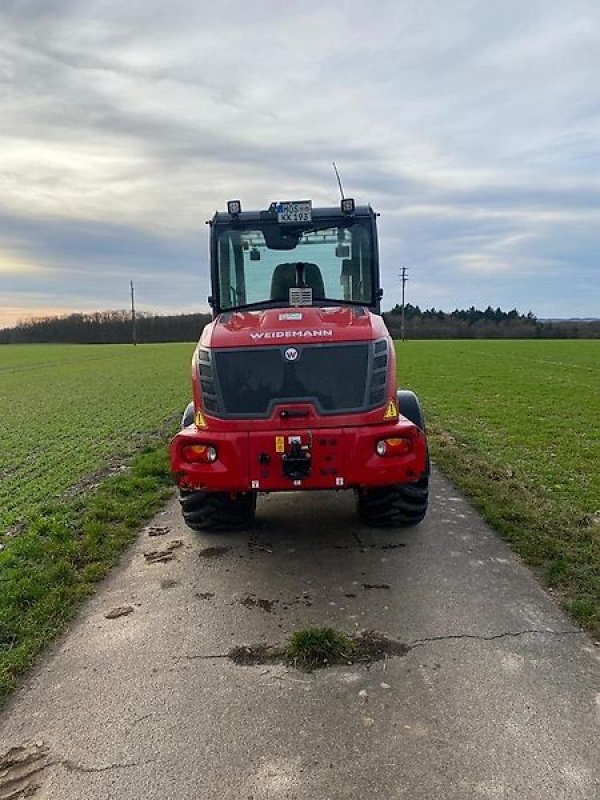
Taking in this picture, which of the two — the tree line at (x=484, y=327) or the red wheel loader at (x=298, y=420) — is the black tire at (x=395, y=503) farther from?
the tree line at (x=484, y=327)

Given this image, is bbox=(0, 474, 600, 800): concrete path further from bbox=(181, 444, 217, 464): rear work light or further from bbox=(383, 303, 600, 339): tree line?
bbox=(383, 303, 600, 339): tree line

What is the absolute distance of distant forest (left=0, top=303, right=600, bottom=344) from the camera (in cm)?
9281

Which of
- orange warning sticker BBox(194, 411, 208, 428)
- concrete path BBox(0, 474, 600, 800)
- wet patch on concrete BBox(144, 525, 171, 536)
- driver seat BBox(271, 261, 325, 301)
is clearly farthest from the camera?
driver seat BBox(271, 261, 325, 301)

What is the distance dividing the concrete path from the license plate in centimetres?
334

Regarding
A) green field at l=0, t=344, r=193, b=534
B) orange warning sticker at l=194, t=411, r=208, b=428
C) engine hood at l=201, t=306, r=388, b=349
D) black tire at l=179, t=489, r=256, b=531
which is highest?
engine hood at l=201, t=306, r=388, b=349

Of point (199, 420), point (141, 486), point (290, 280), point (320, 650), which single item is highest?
point (290, 280)

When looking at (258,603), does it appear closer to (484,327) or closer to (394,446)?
(394,446)

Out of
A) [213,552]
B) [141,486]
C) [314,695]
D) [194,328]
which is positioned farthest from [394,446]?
[194,328]

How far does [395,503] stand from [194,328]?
83.8 metres

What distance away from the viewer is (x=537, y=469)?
8.60 m

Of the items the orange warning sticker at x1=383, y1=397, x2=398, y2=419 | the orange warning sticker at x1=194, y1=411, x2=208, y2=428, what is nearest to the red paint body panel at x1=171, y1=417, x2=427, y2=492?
the orange warning sticker at x1=383, y1=397, x2=398, y2=419

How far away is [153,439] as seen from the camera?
39.7 ft

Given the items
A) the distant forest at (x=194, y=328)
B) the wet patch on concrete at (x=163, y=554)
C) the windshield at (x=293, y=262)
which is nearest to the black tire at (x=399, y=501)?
the windshield at (x=293, y=262)

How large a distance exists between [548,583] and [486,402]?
12.9 metres
